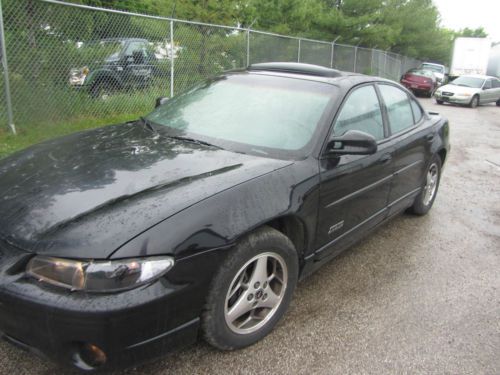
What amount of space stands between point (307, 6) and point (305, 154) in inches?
653

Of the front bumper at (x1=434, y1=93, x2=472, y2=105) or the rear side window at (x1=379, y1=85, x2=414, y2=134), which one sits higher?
the rear side window at (x1=379, y1=85, x2=414, y2=134)

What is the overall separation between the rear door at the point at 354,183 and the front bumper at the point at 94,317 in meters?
1.21

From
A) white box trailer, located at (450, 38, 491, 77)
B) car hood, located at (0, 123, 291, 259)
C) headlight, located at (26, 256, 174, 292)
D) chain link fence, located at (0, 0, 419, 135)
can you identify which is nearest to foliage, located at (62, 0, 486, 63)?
chain link fence, located at (0, 0, 419, 135)

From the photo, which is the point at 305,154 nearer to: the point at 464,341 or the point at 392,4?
the point at 464,341

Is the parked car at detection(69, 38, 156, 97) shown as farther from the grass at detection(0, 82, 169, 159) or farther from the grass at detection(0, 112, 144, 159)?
the grass at detection(0, 112, 144, 159)

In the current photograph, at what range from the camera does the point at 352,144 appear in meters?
2.86

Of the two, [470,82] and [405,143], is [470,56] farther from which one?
[405,143]

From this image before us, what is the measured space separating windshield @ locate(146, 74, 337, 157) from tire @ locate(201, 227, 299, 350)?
66 cm

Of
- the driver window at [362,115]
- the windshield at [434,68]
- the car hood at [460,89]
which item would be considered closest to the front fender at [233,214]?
the driver window at [362,115]

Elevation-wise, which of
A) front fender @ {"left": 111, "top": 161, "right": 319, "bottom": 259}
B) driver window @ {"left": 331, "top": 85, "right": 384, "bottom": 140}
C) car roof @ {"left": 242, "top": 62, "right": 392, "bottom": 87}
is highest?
car roof @ {"left": 242, "top": 62, "right": 392, "bottom": 87}

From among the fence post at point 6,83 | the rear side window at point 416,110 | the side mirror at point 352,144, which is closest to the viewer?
the side mirror at point 352,144

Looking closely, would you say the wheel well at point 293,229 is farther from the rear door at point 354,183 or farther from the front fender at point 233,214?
the rear door at point 354,183

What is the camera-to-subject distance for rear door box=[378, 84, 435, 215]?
12.6ft

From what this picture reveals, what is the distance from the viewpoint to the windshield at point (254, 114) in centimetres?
294
